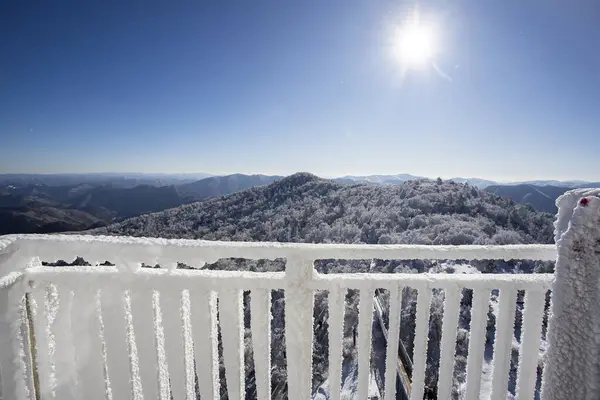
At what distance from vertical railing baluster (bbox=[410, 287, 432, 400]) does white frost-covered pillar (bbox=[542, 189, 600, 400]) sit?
0.39m

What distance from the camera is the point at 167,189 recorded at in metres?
44.7

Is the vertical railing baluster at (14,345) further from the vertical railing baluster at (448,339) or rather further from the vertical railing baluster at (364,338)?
the vertical railing baluster at (448,339)

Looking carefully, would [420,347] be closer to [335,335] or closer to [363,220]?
[335,335]

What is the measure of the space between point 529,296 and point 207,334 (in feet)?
4.09

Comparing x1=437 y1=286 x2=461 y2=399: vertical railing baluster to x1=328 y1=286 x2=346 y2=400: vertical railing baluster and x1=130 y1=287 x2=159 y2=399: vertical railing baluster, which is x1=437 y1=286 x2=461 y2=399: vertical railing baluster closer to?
x1=328 y1=286 x2=346 y2=400: vertical railing baluster

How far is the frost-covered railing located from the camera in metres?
1.05

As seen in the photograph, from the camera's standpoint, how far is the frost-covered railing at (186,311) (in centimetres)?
105

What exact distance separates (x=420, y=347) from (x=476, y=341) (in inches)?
8.9

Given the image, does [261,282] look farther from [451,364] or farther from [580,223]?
[580,223]

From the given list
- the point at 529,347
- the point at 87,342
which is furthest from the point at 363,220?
the point at 87,342

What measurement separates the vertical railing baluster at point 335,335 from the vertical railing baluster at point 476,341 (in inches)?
20.3

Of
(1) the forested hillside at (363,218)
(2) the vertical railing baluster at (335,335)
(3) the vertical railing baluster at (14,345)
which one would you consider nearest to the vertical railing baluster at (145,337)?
(3) the vertical railing baluster at (14,345)

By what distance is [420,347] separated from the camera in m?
1.19

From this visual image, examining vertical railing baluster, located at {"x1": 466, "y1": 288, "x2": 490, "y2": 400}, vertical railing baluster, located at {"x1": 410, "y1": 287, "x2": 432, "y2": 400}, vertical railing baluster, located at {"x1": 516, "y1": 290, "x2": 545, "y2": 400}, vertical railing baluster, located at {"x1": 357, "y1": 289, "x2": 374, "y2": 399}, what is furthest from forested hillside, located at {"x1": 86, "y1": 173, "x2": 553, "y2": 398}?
vertical railing baluster, located at {"x1": 357, "y1": 289, "x2": 374, "y2": 399}
